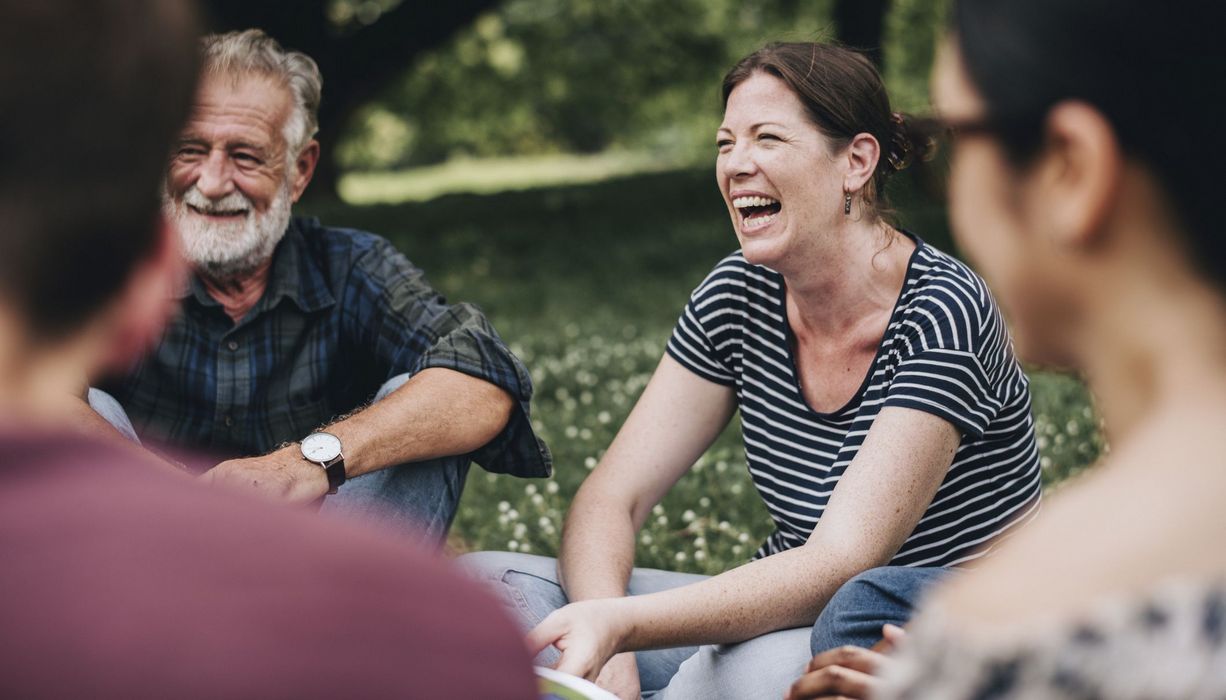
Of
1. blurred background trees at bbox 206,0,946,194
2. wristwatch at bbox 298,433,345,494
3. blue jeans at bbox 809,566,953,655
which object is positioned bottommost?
blue jeans at bbox 809,566,953,655

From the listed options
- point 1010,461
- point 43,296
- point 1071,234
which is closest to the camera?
point 43,296

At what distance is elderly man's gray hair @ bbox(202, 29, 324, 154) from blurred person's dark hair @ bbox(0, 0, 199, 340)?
289 cm

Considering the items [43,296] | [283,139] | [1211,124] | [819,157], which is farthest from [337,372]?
[1211,124]

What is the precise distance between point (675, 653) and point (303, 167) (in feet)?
6.44

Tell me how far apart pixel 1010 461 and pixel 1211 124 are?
2108 mm

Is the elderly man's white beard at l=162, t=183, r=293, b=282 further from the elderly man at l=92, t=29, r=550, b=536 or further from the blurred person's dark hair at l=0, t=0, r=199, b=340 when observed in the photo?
the blurred person's dark hair at l=0, t=0, r=199, b=340

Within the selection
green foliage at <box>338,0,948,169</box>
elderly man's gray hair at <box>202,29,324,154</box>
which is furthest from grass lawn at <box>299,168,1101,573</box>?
green foliage at <box>338,0,948,169</box>

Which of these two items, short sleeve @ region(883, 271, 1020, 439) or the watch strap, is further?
the watch strap

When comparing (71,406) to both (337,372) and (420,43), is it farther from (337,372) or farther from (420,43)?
(420,43)

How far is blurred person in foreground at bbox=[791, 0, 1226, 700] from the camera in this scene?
1.17 metres

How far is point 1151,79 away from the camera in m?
1.28

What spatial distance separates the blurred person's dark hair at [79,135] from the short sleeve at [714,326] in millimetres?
2416

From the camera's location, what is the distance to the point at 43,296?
1223mm

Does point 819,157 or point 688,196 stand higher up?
point 688,196
